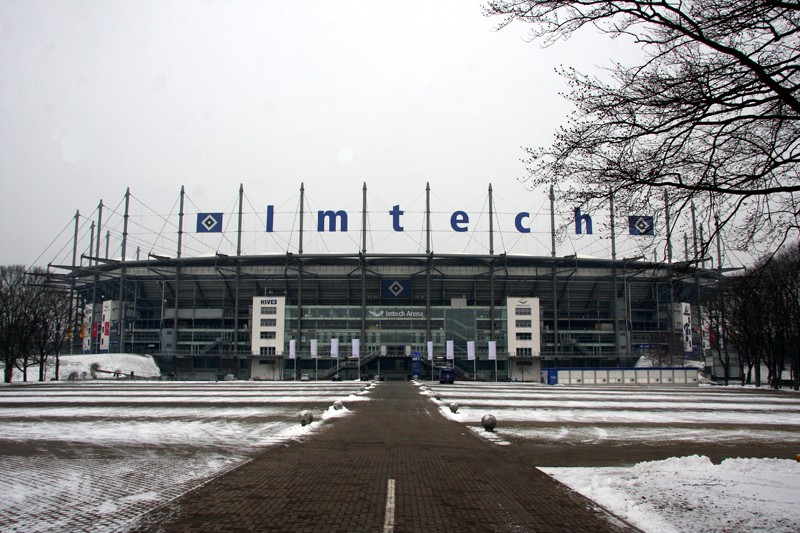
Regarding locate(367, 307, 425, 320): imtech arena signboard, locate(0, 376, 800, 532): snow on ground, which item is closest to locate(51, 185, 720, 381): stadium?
locate(367, 307, 425, 320): imtech arena signboard

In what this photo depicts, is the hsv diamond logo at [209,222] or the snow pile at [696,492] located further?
the hsv diamond logo at [209,222]

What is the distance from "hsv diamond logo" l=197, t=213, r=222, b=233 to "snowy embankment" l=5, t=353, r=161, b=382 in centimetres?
2483

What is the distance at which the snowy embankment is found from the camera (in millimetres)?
82000

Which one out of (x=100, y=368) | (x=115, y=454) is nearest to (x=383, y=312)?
(x=100, y=368)

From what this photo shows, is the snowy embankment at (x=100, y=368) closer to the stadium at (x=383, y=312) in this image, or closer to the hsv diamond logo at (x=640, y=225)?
the stadium at (x=383, y=312)

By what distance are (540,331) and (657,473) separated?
329 ft

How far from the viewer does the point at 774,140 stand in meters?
10.2

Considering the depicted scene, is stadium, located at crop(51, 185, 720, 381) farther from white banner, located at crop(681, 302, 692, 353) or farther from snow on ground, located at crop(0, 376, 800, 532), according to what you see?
snow on ground, located at crop(0, 376, 800, 532)

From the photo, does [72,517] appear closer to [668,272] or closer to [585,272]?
[668,272]

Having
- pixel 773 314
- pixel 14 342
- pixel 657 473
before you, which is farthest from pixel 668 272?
pixel 14 342

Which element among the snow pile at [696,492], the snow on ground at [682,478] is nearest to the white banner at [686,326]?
the snow on ground at [682,478]

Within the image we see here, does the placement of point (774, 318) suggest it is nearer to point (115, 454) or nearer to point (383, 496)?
point (383, 496)

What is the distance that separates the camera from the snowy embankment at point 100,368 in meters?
82.0

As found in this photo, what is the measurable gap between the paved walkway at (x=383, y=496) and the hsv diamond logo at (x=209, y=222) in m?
87.2
